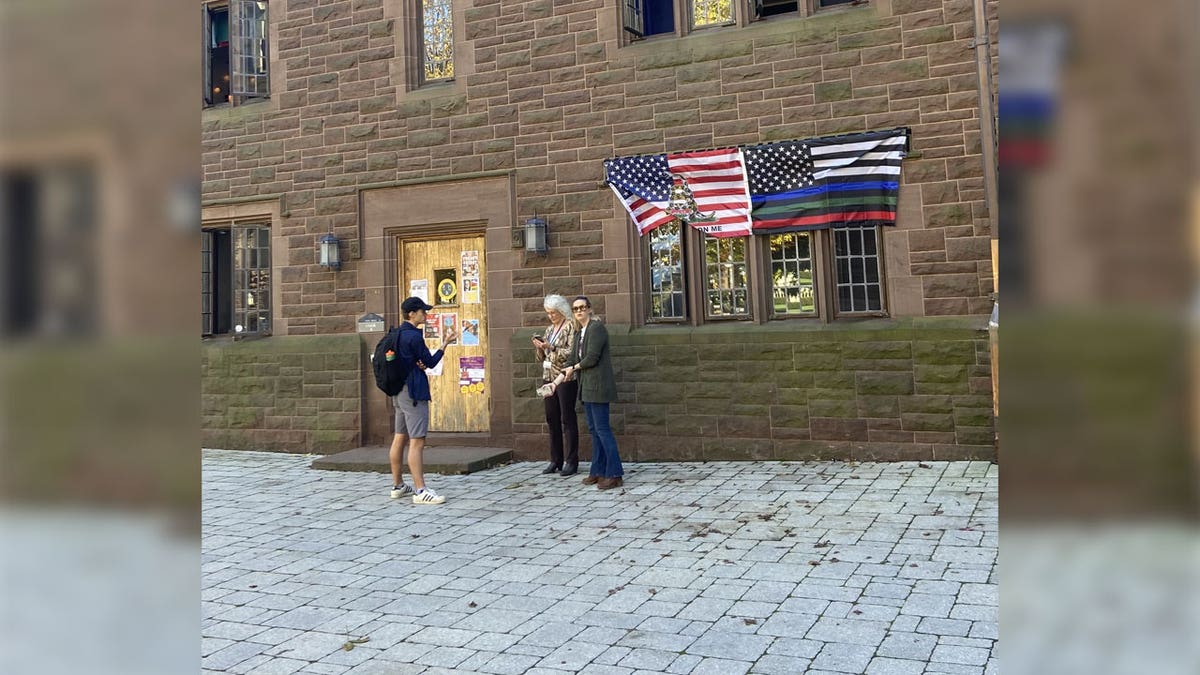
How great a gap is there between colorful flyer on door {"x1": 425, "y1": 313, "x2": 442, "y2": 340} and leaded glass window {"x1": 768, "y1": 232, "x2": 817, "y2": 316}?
433 centimetres

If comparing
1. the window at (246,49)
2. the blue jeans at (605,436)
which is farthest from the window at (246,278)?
the blue jeans at (605,436)

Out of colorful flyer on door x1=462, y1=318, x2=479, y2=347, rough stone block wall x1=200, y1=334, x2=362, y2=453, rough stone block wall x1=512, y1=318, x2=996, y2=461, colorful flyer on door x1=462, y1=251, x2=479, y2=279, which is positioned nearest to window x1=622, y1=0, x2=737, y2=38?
colorful flyer on door x1=462, y1=251, x2=479, y2=279

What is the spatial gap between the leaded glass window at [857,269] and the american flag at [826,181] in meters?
0.15

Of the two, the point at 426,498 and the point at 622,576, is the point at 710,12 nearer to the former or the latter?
the point at 426,498

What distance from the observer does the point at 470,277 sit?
10422 millimetres

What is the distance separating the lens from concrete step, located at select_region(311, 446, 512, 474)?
8.99 m

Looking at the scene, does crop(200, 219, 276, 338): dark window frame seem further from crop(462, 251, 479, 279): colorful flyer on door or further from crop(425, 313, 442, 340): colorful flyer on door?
crop(462, 251, 479, 279): colorful flyer on door

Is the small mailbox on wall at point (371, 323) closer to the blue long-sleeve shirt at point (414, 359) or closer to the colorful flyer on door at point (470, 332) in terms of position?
the colorful flyer on door at point (470, 332)

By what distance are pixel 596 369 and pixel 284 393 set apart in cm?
536

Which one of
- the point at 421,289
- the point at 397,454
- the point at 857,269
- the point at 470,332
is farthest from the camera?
the point at 421,289

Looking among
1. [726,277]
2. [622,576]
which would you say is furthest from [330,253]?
[622,576]

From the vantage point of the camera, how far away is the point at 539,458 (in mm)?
9750
